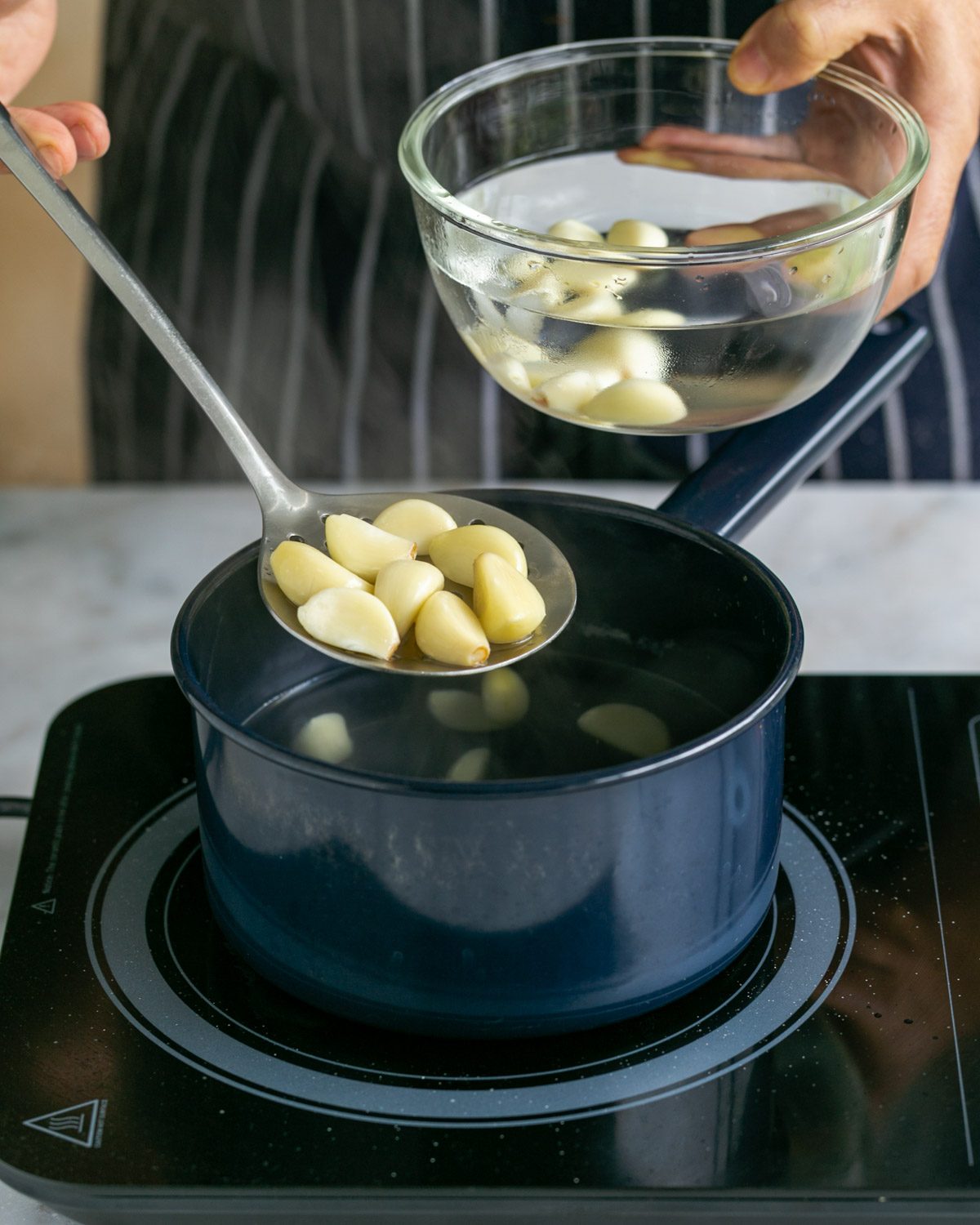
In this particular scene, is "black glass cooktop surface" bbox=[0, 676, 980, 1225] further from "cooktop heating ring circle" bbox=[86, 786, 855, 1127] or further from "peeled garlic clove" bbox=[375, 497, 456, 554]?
"peeled garlic clove" bbox=[375, 497, 456, 554]

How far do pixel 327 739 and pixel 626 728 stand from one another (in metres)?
0.12

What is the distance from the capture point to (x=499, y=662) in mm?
503

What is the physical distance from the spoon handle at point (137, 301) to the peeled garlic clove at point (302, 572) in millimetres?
50

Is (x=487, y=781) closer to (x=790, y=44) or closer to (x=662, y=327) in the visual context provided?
(x=662, y=327)

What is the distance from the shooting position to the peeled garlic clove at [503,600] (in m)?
0.50

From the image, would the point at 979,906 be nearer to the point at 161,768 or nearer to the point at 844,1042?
the point at 844,1042

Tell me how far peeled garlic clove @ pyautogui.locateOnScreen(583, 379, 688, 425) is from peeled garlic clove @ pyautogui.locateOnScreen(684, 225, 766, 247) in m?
0.10

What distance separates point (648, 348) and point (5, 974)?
0.99 feet

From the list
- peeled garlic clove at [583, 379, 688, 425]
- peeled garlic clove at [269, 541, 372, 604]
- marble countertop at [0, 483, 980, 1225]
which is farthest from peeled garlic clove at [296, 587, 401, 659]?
marble countertop at [0, 483, 980, 1225]

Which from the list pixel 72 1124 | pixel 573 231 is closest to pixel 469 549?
pixel 573 231

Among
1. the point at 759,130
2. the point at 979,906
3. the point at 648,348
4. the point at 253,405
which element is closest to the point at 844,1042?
the point at 979,906

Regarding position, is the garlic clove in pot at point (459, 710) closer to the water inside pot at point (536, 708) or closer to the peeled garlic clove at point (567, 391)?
the water inside pot at point (536, 708)

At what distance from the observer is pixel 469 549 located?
1.70ft

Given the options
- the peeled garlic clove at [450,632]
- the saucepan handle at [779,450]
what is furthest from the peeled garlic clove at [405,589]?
the saucepan handle at [779,450]
